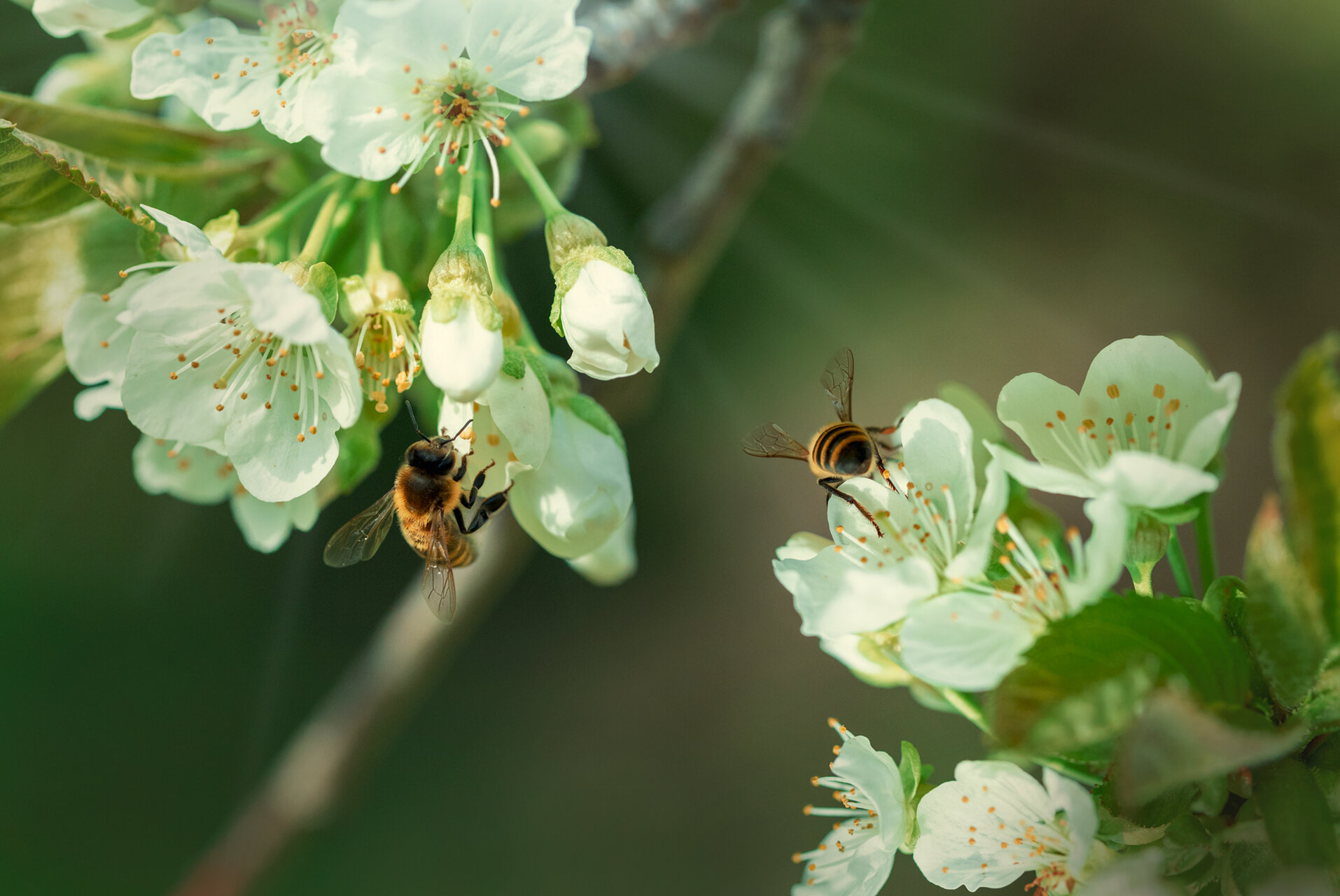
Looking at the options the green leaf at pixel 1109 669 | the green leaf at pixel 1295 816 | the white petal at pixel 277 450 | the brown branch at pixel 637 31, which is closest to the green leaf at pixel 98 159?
the white petal at pixel 277 450

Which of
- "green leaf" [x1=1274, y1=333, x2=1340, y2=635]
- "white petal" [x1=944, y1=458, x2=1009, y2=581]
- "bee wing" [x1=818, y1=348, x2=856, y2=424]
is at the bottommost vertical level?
"bee wing" [x1=818, y1=348, x2=856, y2=424]

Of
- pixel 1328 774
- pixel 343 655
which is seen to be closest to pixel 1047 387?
pixel 1328 774

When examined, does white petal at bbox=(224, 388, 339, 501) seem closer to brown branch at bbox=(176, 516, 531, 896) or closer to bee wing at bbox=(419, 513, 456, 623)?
bee wing at bbox=(419, 513, 456, 623)

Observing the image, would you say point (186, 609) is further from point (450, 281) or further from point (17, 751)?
point (450, 281)

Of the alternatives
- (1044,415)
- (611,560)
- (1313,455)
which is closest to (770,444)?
(611,560)

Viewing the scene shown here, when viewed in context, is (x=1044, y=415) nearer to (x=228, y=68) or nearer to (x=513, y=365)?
(x=513, y=365)

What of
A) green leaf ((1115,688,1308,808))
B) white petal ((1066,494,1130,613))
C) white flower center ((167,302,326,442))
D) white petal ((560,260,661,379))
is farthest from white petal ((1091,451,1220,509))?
white flower center ((167,302,326,442))
